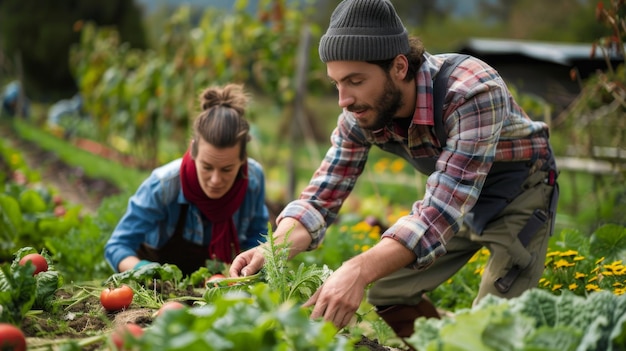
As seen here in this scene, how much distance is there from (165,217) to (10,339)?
2.01 metres

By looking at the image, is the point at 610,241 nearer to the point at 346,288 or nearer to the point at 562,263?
the point at 562,263

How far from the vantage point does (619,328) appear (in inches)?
71.6

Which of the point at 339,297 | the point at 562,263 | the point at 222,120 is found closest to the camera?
the point at 339,297

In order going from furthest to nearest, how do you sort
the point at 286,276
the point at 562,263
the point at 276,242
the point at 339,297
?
the point at 562,263
the point at 276,242
the point at 286,276
the point at 339,297

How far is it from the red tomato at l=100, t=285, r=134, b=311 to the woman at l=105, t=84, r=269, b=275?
805 millimetres

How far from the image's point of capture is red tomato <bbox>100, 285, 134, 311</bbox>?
263cm

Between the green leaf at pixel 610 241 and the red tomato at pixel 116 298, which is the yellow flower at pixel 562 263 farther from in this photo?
the red tomato at pixel 116 298

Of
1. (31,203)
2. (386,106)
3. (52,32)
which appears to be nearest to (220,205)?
(386,106)

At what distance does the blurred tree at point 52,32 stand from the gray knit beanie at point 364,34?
2061 cm

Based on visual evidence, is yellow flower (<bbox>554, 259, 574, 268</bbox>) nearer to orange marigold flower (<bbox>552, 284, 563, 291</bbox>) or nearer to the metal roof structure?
orange marigold flower (<bbox>552, 284, 563, 291</bbox>)

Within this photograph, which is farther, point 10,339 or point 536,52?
point 536,52

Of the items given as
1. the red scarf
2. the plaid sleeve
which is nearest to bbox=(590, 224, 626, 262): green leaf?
the plaid sleeve

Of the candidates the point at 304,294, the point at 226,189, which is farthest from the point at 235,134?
the point at 304,294

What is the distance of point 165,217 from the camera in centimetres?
390
